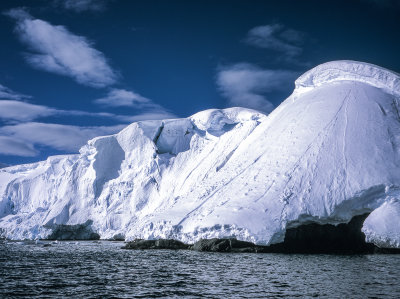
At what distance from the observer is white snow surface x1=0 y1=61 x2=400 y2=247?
1136 inches

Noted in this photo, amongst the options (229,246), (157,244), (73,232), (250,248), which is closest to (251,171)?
(229,246)

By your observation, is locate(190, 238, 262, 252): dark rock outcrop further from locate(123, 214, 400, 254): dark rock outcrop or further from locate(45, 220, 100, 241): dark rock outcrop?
locate(45, 220, 100, 241): dark rock outcrop

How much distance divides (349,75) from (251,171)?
17.9m

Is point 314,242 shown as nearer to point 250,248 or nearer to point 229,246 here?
point 250,248

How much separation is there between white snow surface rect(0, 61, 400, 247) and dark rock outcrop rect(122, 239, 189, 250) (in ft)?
1.96

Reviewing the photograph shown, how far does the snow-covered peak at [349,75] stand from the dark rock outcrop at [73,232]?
40.3 metres

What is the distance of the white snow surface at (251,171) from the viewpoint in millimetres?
28859

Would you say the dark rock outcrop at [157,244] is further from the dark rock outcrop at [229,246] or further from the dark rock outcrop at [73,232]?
the dark rock outcrop at [73,232]

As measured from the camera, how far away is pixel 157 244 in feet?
107

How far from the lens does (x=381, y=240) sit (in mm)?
26000

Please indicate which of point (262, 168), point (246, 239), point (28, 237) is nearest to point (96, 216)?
point (28, 237)

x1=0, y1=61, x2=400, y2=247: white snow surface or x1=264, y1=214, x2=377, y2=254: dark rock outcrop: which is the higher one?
x1=0, y1=61, x2=400, y2=247: white snow surface

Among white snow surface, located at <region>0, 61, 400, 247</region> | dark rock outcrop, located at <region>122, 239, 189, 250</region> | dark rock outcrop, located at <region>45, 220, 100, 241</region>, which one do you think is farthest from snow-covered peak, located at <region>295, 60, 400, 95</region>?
dark rock outcrop, located at <region>45, 220, 100, 241</region>

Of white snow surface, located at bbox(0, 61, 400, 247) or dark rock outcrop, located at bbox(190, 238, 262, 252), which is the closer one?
dark rock outcrop, located at bbox(190, 238, 262, 252)
